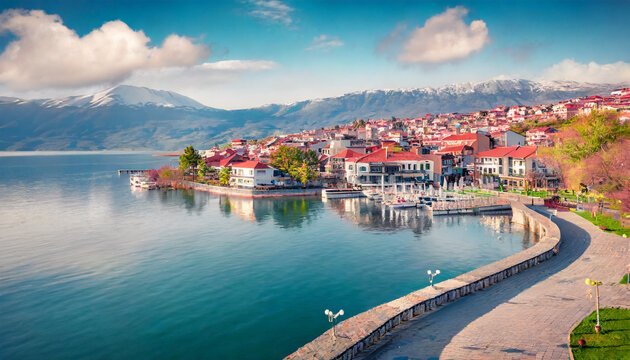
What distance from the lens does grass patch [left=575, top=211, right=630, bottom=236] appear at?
130 ft

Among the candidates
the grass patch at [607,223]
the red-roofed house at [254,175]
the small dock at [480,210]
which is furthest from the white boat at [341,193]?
the grass patch at [607,223]

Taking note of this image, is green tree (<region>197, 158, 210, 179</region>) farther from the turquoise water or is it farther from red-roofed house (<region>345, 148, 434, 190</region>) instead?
the turquoise water

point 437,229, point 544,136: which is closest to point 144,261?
point 437,229

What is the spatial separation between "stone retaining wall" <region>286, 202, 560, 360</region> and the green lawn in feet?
21.7

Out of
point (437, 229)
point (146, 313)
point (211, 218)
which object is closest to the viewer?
point (146, 313)

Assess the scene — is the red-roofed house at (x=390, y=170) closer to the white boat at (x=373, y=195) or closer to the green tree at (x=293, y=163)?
the white boat at (x=373, y=195)

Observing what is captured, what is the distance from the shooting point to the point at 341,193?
278ft

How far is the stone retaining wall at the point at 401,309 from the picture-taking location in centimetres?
1866

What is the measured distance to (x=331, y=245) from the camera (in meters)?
45.5

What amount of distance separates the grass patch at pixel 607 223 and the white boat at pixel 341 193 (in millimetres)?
40892

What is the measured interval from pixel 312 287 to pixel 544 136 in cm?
10960

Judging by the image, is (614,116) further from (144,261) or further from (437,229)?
(144,261)

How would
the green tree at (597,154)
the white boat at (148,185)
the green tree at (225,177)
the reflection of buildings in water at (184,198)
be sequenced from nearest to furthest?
the green tree at (597,154) → the reflection of buildings in water at (184,198) → the green tree at (225,177) → the white boat at (148,185)

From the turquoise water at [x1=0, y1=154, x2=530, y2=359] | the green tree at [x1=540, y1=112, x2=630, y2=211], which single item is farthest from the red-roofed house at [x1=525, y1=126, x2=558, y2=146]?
the turquoise water at [x1=0, y1=154, x2=530, y2=359]
